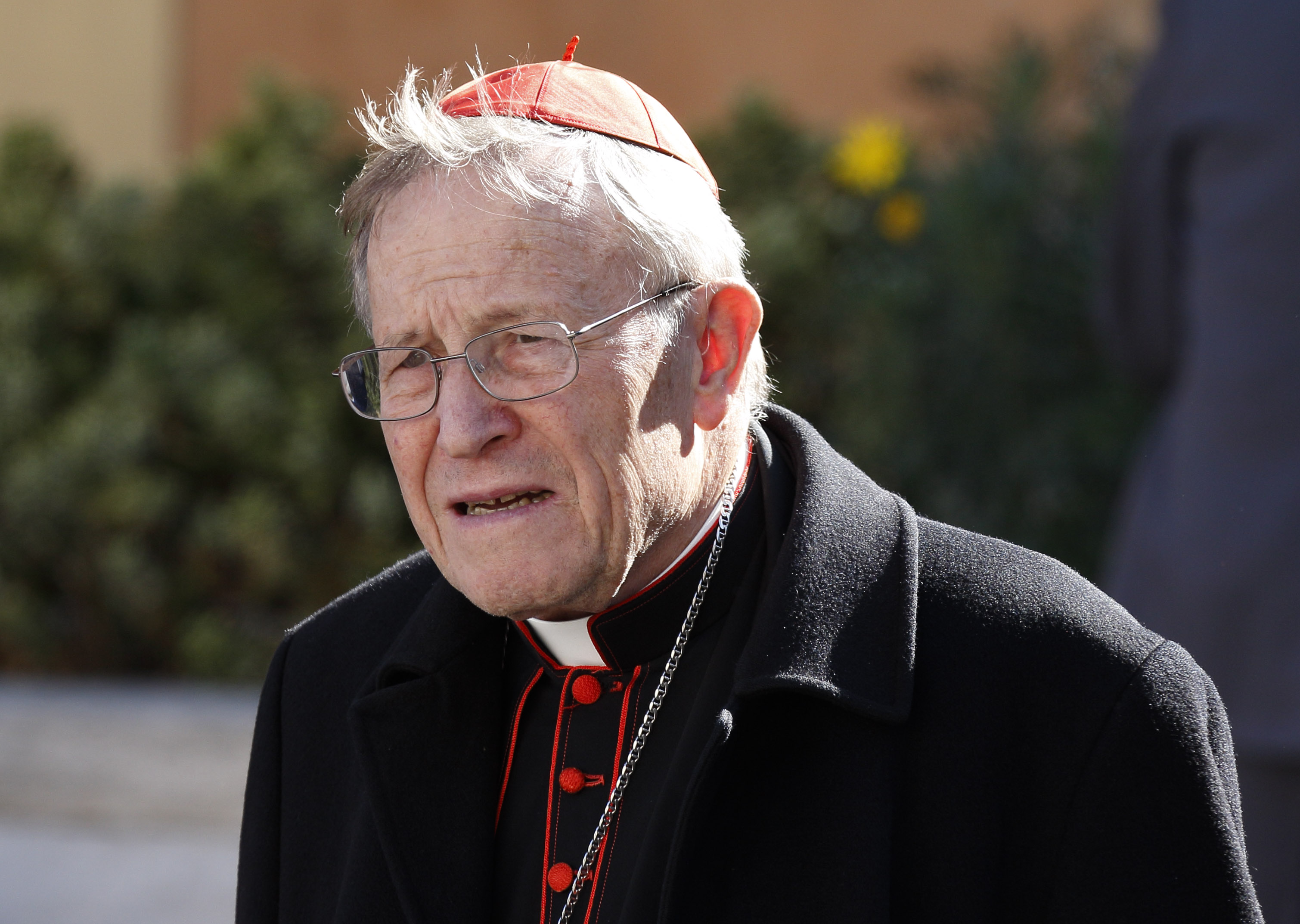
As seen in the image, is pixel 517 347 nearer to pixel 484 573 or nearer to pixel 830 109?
pixel 484 573

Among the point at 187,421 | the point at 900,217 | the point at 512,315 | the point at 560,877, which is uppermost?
the point at 512,315

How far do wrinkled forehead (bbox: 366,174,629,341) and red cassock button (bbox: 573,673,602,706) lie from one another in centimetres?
51

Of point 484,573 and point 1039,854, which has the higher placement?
point 484,573

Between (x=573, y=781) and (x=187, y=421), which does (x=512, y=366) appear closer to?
(x=573, y=781)

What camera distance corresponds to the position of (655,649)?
77.5 inches

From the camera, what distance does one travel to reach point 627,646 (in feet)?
6.44

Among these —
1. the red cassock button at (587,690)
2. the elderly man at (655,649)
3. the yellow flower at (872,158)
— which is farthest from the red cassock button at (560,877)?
the yellow flower at (872,158)

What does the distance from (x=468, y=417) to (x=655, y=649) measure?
43 cm

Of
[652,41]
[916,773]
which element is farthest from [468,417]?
[652,41]

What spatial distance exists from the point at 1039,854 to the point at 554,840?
61 cm

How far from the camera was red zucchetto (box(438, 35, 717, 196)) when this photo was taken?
1.87 meters

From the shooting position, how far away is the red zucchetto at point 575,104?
1874mm

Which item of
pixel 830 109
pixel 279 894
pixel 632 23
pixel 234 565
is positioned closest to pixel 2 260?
pixel 234 565

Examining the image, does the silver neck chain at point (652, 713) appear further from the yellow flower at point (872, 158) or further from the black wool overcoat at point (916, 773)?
the yellow flower at point (872, 158)
